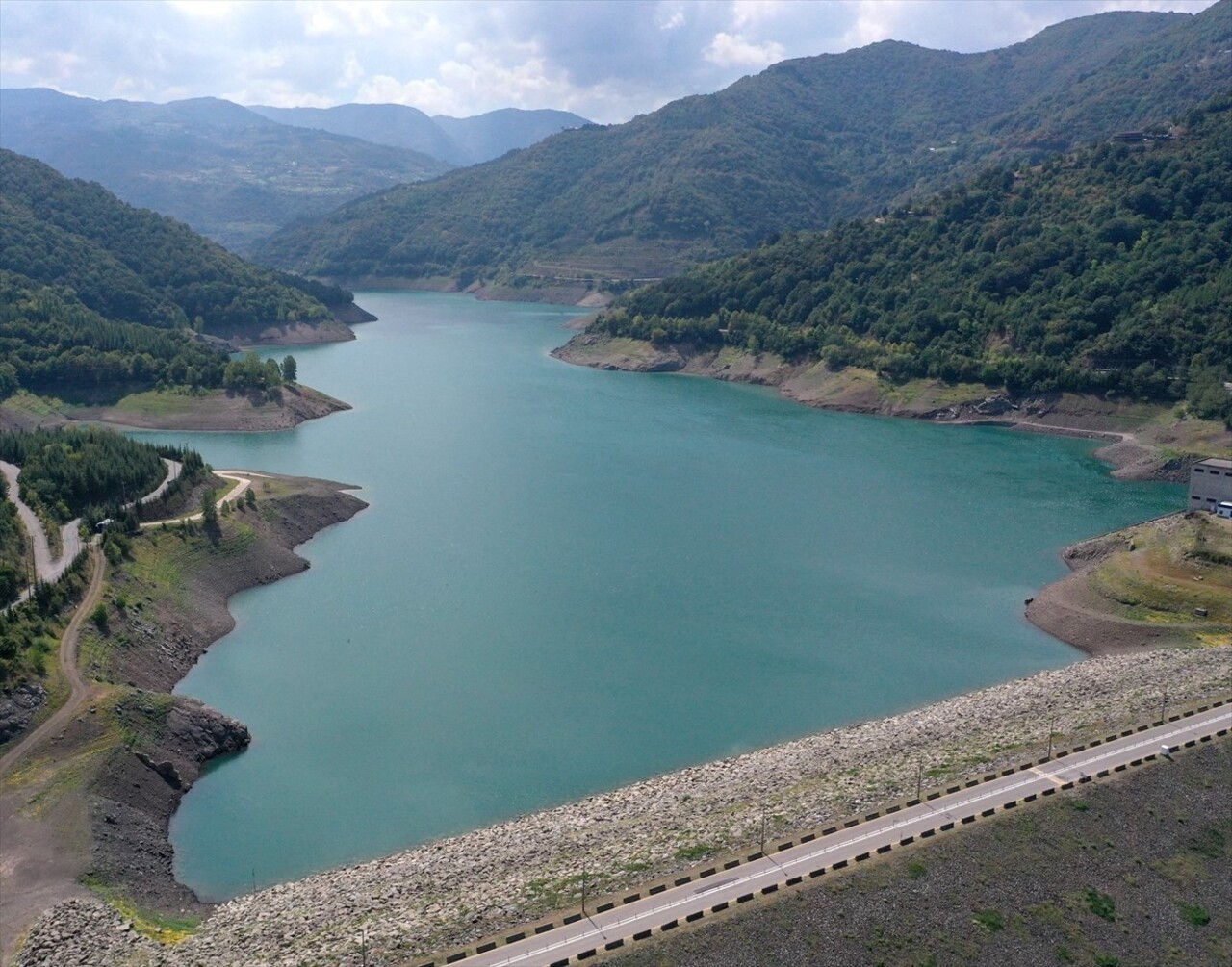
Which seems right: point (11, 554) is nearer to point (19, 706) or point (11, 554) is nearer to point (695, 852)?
point (19, 706)

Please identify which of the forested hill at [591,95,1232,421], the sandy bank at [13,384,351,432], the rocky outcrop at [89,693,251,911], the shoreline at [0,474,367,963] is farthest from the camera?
the forested hill at [591,95,1232,421]

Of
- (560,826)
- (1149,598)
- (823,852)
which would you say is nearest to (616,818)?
(560,826)

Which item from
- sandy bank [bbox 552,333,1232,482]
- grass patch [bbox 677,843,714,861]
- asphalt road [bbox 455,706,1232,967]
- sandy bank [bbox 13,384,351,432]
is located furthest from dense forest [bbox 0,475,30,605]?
sandy bank [bbox 552,333,1232,482]

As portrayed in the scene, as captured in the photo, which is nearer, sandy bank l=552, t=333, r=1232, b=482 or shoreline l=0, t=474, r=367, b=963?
shoreline l=0, t=474, r=367, b=963

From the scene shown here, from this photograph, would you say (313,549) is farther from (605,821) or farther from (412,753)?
(605,821)

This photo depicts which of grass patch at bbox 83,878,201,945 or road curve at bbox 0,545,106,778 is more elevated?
road curve at bbox 0,545,106,778

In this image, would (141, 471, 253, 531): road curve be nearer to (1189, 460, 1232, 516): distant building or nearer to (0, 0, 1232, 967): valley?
(0, 0, 1232, 967): valley

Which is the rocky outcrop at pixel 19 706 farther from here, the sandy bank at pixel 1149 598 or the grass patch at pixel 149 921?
the sandy bank at pixel 1149 598
